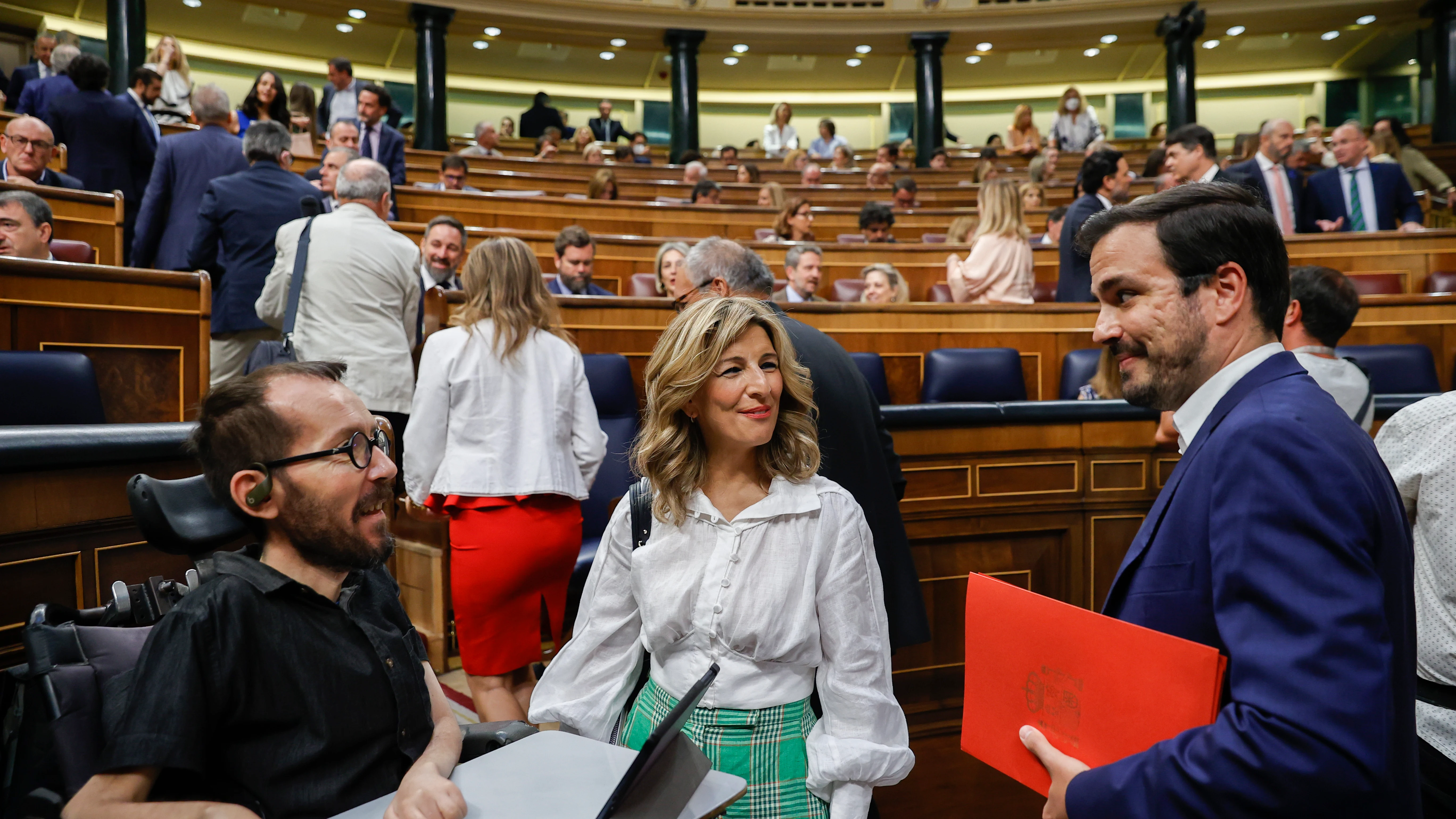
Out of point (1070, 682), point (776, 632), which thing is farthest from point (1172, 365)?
point (776, 632)

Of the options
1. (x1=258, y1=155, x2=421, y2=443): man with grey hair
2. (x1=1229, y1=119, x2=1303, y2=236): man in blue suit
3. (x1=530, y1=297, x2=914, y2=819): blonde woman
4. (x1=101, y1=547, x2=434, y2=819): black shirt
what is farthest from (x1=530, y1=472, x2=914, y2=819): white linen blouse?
(x1=1229, y1=119, x2=1303, y2=236): man in blue suit

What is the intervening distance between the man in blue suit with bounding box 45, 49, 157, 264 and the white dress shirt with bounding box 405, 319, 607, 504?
9.92ft

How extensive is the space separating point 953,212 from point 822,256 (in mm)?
2481

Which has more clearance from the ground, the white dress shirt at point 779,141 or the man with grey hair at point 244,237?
the white dress shirt at point 779,141

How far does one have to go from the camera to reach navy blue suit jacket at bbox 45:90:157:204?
177 inches

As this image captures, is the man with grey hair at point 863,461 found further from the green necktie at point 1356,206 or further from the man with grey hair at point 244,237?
the green necktie at point 1356,206

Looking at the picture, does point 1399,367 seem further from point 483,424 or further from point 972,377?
point 483,424

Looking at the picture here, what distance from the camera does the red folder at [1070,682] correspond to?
831 millimetres

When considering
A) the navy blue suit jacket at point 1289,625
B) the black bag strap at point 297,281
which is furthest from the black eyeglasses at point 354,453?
the black bag strap at point 297,281

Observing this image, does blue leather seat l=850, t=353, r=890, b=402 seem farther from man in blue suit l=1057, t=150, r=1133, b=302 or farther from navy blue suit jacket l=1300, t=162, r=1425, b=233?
navy blue suit jacket l=1300, t=162, r=1425, b=233

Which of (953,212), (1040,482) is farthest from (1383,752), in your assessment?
(953,212)

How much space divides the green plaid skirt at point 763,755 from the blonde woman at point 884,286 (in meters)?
3.85

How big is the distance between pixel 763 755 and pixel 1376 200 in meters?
6.44

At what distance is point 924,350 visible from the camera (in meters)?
4.68
